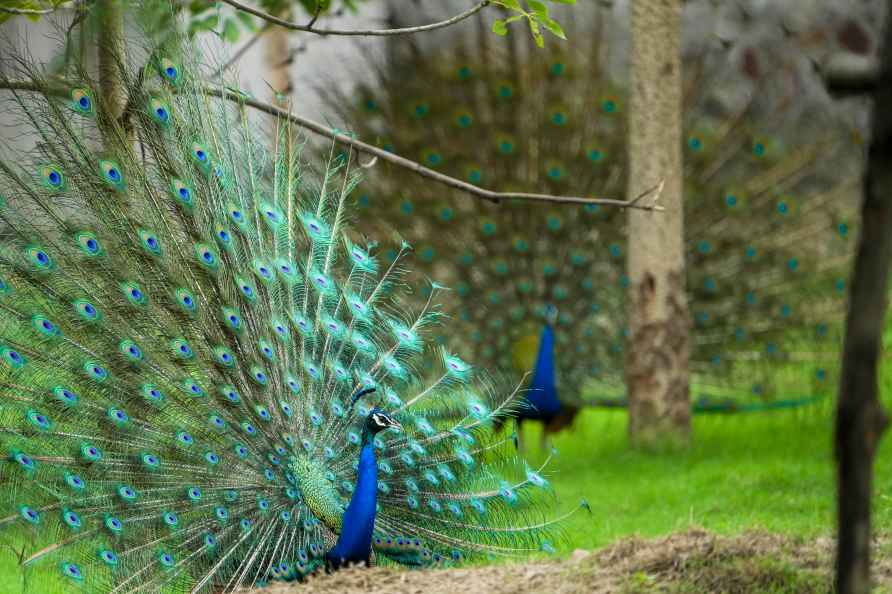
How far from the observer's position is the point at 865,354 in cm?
210

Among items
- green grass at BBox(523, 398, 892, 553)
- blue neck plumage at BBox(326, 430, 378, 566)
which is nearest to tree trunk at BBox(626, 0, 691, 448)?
green grass at BBox(523, 398, 892, 553)

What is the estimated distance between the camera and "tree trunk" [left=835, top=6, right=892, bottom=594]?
6.77 ft

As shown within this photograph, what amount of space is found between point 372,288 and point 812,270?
5.02 m

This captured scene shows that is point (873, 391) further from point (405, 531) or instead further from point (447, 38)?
point (447, 38)

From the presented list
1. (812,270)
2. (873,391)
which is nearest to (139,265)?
(873,391)

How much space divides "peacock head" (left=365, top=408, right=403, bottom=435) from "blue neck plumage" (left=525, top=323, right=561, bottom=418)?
3501 millimetres

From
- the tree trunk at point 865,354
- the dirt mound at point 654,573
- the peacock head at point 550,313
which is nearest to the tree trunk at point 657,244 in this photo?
the peacock head at point 550,313

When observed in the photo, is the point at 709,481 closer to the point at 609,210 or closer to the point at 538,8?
the point at 609,210

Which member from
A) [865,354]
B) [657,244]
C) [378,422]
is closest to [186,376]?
[378,422]

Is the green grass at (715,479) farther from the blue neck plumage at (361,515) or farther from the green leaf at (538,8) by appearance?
the green leaf at (538,8)

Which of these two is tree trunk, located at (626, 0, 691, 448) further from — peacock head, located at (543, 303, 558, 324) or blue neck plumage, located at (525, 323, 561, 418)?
peacock head, located at (543, 303, 558, 324)

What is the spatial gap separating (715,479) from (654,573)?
3.61m

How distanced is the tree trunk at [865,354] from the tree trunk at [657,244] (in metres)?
5.94

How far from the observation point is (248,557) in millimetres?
4773
